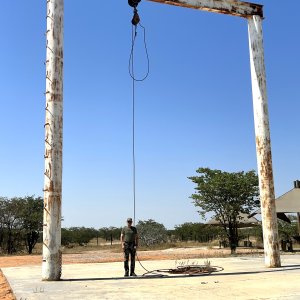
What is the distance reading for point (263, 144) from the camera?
527 inches

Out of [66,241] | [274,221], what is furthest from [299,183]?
[66,241]

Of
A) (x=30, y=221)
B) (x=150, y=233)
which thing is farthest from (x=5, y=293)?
(x=150, y=233)

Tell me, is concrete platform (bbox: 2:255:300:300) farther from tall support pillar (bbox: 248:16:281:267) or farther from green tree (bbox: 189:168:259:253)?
green tree (bbox: 189:168:259:253)

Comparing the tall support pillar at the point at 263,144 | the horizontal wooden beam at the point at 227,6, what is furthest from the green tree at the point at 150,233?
the horizontal wooden beam at the point at 227,6

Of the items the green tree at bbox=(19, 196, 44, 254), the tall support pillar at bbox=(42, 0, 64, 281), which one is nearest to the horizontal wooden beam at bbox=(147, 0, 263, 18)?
the tall support pillar at bbox=(42, 0, 64, 281)

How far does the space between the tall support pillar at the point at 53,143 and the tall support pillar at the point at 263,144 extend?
6.30 metres

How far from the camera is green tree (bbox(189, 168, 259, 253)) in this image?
27.6 meters

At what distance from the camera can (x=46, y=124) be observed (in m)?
11.2

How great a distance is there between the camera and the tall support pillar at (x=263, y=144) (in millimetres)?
13070

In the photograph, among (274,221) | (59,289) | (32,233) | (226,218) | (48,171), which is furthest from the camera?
(32,233)

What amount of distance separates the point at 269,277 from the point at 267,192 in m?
3.48

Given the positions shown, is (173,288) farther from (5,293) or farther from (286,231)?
(286,231)

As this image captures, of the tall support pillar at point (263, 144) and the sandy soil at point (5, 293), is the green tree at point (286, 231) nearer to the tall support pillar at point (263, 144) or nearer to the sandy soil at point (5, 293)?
the tall support pillar at point (263, 144)

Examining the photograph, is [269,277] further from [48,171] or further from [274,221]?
[48,171]
